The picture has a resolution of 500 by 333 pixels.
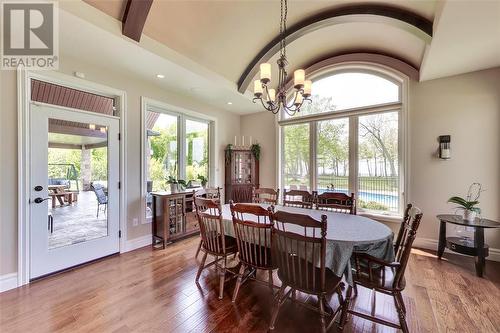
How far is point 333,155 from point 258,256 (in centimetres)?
307

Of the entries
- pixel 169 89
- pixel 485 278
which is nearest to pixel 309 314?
pixel 485 278

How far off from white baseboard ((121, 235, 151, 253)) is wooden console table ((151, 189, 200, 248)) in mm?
101

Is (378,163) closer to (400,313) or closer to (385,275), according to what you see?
(385,275)

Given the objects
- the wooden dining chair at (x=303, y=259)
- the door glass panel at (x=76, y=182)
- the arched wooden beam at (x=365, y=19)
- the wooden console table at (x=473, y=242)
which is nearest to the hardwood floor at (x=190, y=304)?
the wooden console table at (x=473, y=242)

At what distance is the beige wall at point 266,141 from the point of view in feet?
17.4

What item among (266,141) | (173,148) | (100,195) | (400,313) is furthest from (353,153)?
(100,195)

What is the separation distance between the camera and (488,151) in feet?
10.6

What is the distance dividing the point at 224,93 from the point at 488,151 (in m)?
4.28

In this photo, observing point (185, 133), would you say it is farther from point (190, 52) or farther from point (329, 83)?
point (329, 83)

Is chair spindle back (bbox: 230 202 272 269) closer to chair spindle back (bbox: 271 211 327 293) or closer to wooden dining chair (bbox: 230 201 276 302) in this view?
wooden dining chair (bbox: 230 201 276 302)

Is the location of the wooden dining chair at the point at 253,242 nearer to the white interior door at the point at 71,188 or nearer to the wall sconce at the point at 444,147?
the white interior door at the point at 71,188

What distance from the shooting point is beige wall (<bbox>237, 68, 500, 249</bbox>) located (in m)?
3.22

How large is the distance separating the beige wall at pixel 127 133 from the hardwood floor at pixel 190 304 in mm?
678

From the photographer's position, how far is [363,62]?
4.08 m
